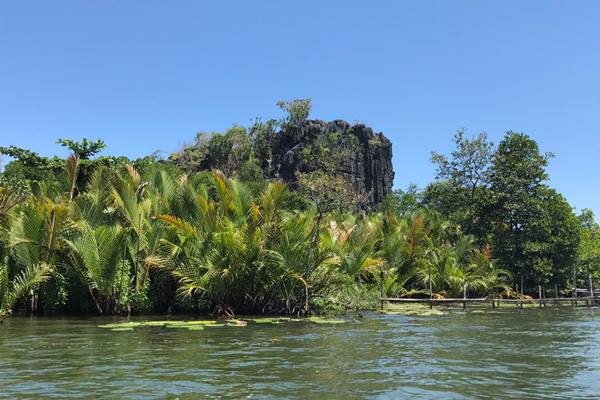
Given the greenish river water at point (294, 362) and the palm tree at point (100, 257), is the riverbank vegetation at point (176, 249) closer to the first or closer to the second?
the palm tree at point (100, 257)

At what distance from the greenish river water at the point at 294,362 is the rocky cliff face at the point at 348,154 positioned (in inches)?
1930

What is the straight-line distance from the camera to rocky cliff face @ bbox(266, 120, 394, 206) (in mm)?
64562

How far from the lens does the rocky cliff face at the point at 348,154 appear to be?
64.6 metres

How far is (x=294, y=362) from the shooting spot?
955cm

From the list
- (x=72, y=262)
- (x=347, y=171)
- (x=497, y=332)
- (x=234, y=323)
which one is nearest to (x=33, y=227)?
(x=72, y=262)

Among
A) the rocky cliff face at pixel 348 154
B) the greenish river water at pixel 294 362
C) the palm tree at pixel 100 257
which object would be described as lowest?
the greenish river water at pixel 294 362

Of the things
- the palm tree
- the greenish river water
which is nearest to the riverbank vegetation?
the palm tree

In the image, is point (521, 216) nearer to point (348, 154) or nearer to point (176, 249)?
point (176, 249)

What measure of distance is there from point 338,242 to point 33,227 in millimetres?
9817

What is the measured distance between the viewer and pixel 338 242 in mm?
19781

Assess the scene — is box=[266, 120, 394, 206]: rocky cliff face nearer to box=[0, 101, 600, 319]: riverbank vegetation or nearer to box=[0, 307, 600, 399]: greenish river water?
box=[0, 101, 600, 319]: riverbank vegetation

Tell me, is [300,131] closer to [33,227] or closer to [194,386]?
[33,227]

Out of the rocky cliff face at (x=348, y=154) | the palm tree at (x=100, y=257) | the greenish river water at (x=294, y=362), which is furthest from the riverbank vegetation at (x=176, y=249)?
the rocky cliff face at (x=348, y=154)

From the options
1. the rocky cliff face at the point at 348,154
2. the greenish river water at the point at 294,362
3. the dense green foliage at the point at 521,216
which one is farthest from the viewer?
the rocky cliff face at the point at 348,154
